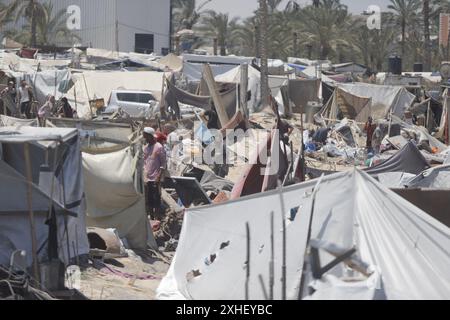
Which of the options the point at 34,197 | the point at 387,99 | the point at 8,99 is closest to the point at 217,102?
the point at 8,99

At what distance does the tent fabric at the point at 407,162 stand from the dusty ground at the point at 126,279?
5.75 metres

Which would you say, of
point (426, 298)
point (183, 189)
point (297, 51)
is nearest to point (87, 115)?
point (183, 189)

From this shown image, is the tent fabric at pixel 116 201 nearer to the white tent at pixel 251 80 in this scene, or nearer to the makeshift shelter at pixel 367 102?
the white tent at pixel 251 80

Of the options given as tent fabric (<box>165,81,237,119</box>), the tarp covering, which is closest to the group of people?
tent fabric (<box>165,81,237,119</box>)

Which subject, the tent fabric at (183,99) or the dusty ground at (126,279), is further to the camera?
the tent fabric at (183,99)

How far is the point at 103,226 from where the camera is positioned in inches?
497

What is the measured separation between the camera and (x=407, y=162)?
17438 mm

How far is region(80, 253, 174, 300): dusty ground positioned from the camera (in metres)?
9.97

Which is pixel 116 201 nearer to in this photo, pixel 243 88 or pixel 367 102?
pixel 243 88

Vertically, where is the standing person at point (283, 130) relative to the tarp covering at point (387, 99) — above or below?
above

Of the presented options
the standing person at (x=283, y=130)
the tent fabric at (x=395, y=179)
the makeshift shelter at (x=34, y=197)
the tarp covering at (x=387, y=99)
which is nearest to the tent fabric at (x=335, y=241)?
the makeshift shelter at (x=34, y=197)

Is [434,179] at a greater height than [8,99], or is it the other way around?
[8,99]

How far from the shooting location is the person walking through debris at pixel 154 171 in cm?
1352

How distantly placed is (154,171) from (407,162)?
225 inches
